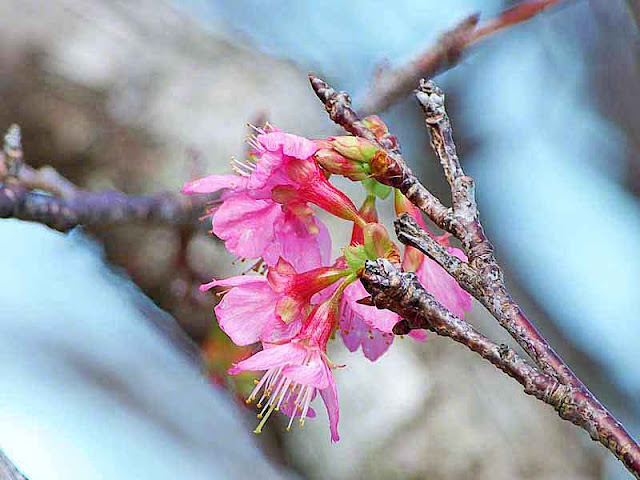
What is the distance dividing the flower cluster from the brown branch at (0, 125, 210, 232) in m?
0.26

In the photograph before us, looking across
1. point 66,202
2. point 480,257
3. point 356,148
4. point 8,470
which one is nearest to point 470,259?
point 480,257

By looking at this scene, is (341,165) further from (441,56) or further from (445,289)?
(441,56)

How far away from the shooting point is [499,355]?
0.39 metres

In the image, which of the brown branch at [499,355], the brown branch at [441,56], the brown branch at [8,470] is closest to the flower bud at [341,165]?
the brown branch at [499,355]

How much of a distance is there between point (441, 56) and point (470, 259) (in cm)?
61

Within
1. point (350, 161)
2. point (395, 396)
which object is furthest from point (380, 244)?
point (395, 396)

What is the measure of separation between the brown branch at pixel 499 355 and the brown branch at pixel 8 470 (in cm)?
23

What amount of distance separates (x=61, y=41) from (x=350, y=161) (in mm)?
654

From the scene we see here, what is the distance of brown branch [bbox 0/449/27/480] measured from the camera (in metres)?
0.44

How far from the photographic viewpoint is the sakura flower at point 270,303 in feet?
1.78

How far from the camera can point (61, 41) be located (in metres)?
1.02

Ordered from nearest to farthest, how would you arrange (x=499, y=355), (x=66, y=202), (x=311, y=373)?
(x=499, y=355), (x=311, y=373), (x=66, y=202)

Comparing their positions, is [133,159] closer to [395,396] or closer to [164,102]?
[164,102]

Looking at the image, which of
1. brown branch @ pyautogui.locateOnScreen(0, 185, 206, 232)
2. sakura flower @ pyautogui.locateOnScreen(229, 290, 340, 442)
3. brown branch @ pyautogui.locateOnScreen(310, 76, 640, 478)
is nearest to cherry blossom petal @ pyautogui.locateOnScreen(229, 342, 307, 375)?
sakura flower @ pyautogui.locateOnScreen(229, 290, 340, 442)
